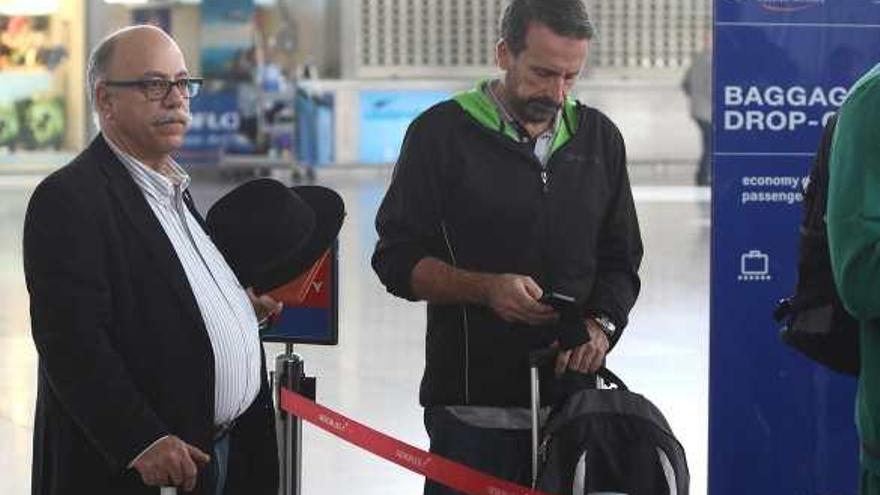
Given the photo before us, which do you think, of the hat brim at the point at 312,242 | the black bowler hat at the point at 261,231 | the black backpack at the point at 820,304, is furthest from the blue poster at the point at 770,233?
the black backpack at the point at 820,304

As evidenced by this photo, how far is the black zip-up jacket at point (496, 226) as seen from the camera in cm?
393

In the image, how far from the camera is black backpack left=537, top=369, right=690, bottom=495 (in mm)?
3600

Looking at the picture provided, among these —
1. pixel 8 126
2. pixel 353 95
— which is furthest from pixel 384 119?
pixel 8 126

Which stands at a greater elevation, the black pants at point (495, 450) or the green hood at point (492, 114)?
the green hood at point (492, 114)

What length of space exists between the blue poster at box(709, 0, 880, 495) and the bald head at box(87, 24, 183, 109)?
206cm

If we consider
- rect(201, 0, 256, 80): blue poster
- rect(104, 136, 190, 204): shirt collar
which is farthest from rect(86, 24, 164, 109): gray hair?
rect(201, 0, 256, 80): blue poster

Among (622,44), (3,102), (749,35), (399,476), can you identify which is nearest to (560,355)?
(749,35)

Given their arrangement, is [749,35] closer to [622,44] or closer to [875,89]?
[875,89]

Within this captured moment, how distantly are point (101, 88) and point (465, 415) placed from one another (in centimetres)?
113

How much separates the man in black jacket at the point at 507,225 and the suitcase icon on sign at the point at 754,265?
1.11 metres

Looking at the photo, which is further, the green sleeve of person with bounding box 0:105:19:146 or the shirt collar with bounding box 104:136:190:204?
the green sleeve of person with bounding box 0:105:19:146

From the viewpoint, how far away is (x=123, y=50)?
3.38 meters

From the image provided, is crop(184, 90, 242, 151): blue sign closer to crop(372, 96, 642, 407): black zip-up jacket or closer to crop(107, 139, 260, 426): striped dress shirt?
crop(372, 96, 642, 407): black zip-up jacket

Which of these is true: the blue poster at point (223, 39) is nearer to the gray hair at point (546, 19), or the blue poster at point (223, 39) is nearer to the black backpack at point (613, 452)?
the gray hair at point (546, 19)
